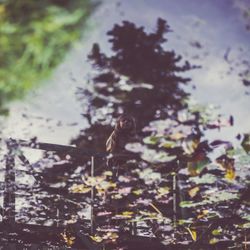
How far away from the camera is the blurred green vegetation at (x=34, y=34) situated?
200 cm

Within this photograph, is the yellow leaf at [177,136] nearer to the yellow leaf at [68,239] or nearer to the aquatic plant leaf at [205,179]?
the aquatic plant leaf at [205,179]

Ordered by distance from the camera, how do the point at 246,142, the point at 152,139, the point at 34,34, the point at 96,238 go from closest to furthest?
the point at 34,34 < the point at 246,142 < the point at 152,139 < the point at 96,238

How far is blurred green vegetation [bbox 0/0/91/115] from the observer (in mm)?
1999

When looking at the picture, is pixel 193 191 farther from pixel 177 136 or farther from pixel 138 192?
pixel 177 136

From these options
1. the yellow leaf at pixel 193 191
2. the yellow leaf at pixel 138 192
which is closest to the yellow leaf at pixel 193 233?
the yellow leaf at pixel 193 191

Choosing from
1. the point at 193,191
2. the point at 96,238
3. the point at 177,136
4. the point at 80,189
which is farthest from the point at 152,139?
the point at 96,238

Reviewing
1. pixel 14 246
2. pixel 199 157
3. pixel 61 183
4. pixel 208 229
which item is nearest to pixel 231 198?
pixel 208 229

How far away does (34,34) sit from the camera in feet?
6.57

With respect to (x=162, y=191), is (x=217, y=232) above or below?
below

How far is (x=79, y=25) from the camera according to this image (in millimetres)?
2129

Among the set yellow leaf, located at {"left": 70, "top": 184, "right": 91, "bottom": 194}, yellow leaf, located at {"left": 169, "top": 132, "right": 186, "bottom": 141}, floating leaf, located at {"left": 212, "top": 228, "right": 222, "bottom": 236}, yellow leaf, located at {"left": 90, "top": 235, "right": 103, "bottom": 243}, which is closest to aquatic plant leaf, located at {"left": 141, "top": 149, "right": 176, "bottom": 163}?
yellow leaf, located at {"left": 169, "top": 132, "right": 186, "bottom": 141}

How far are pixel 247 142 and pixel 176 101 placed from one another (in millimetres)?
976

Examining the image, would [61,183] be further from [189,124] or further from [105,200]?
[189,124]

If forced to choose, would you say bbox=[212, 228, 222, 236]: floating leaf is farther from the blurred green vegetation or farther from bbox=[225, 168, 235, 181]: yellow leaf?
the blurred green vegetation
